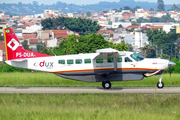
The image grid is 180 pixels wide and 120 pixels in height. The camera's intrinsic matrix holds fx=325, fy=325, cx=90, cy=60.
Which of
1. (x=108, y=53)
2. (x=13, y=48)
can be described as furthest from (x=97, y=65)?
(x=13, y=48)

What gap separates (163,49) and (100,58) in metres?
83.3

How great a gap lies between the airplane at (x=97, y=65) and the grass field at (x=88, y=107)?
3.67 m

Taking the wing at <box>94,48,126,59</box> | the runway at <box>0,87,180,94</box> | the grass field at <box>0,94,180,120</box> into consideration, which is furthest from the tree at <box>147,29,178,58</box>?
the grass field at <box>0,94,180,120</box>

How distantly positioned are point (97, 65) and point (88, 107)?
6.87 metres

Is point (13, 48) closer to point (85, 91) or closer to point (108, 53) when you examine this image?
point (85, 91)

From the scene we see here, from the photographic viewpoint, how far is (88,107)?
53.4 feet

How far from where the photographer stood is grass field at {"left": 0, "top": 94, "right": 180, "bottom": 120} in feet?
46.6

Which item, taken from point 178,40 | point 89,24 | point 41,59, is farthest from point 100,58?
point 89,24

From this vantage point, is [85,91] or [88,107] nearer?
[88,107]

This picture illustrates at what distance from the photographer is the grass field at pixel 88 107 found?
14.2 m

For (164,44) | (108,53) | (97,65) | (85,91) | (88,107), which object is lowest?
(164,44)

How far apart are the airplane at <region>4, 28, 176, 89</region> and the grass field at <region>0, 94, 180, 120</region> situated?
12.1ft

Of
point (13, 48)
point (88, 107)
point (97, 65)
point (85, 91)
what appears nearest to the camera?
point (88, 107)

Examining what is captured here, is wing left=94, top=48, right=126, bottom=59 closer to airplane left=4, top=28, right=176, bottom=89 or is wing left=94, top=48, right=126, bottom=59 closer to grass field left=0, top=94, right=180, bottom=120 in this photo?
airplane left=4, top=28, right=176, bottom=89
